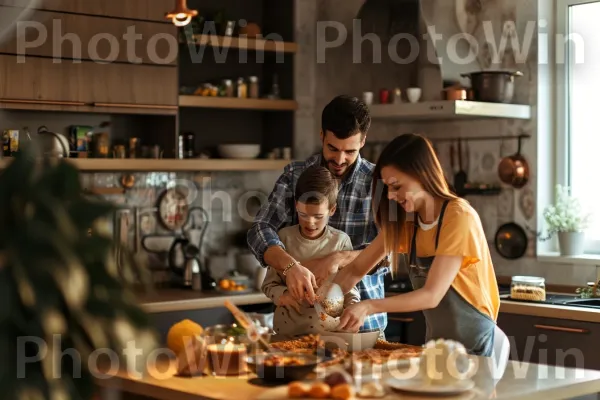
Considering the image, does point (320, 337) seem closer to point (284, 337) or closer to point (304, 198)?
point (284, 337)

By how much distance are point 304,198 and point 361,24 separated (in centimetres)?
318

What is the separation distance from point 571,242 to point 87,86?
110 inches

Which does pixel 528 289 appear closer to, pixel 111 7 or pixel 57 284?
pixel 111 7

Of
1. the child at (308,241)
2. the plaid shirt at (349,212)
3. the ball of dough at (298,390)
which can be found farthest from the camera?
the plaid shirt at (349,212)

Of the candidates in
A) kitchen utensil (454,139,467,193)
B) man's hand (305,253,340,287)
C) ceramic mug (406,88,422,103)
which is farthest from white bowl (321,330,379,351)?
kitchen utensil (454,139,467,193)

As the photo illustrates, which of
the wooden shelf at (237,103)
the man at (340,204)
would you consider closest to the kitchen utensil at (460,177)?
the wooden shelf at (237,103)

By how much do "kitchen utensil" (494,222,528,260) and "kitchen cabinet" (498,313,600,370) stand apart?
74cm

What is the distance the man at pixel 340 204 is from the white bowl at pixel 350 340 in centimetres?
35

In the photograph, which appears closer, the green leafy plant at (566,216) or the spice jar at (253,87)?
the green leafy plant at (566,216)

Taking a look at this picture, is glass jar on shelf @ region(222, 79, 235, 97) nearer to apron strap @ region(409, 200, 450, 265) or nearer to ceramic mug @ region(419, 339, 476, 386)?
apron strap @ region(409, 200, 450, 265)

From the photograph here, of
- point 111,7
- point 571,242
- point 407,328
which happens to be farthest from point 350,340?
point 111,7

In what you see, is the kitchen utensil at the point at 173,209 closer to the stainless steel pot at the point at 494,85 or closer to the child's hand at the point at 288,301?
the stainless steel pot at the point at 494,85

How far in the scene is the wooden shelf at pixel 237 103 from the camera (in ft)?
19.3

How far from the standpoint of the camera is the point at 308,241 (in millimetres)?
3402
